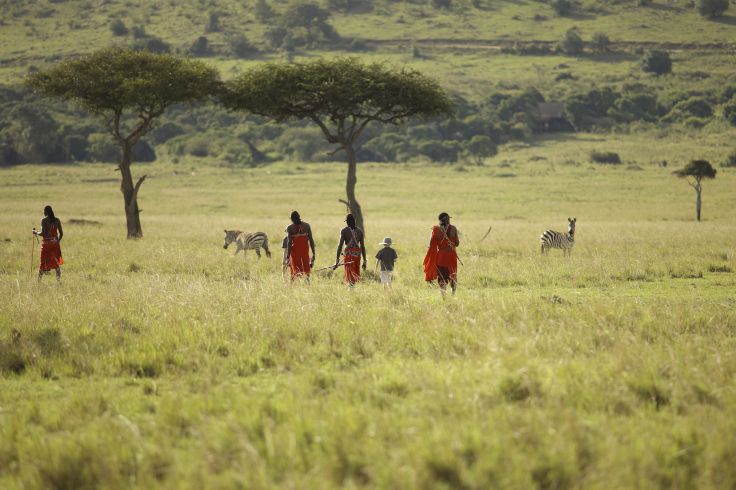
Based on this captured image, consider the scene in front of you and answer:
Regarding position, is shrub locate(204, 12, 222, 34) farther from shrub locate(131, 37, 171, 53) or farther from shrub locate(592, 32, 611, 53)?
shrub locate(592, 32, 611, 53)

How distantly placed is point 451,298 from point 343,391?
18.5ft

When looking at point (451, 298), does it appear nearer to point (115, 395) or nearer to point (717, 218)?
point (115, 395)

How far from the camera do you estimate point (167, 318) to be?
33.8 feet

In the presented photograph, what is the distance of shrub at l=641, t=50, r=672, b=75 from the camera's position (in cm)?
13912

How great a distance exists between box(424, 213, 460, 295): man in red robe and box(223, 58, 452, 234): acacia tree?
46.9 ft

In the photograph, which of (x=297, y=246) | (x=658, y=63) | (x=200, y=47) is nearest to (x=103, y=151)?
(x=297, y=246)

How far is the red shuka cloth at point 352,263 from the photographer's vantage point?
13727 mm

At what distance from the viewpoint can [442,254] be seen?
12953mm

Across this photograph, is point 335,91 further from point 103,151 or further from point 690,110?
point 690,110

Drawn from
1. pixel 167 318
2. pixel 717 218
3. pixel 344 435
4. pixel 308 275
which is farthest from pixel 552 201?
pixel 344 435

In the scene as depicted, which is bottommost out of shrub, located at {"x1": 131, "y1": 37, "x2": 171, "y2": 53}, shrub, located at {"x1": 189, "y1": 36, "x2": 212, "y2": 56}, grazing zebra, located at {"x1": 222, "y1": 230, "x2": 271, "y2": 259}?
grazing zebra, located at {"x1": 222, "y1": 230, "x2": 271, "y2": 259}

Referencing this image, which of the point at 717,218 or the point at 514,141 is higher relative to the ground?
the point at 514,141

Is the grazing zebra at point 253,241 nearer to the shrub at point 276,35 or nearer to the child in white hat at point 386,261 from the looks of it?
the child in white hat at point 386,261

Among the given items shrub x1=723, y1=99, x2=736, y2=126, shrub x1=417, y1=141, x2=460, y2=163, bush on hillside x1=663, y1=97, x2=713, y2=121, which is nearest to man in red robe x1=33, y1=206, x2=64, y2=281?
shrub x1=417, y1=141, x2=460, y2=163
